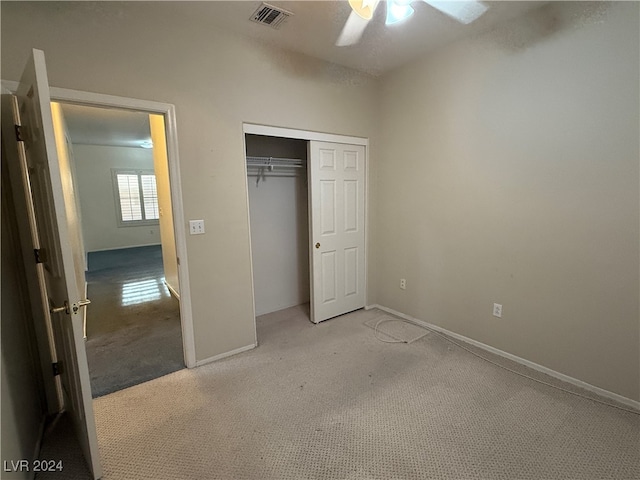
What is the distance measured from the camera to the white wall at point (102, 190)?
284 inches

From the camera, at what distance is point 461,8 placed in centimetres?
212

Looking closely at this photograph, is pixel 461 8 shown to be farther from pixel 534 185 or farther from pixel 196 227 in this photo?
pixel 196 227

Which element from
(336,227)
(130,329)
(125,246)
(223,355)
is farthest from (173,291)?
(125,246)

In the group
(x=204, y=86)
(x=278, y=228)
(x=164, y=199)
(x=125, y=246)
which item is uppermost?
(x=204, y=86)

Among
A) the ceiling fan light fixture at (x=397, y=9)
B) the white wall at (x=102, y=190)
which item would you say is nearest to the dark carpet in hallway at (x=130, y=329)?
the white wall at (x=102, y=190)

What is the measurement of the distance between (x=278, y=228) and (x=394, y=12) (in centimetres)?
239

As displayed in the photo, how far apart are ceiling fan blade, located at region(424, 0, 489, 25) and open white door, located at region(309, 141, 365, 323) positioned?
54.0 inches

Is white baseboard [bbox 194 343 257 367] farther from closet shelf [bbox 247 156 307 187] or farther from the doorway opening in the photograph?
closet shelf [bbox 247 156 307 187]

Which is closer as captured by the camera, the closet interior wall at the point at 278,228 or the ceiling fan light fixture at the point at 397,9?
the ceiling fan light fixture at the point at 397,9

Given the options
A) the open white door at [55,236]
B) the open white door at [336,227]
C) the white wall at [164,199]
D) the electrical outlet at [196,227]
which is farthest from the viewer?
the white wall at [164,199]

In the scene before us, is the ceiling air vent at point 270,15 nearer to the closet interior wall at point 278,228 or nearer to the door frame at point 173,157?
the door frame at point 173,157

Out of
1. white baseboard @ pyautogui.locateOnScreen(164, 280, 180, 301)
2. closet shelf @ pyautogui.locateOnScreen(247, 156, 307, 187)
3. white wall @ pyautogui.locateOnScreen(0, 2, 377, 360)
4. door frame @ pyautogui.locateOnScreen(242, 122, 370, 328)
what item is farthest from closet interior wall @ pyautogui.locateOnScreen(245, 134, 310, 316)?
white baseboard @ pyautogui.locateOnScreen(164, 280, 180, 301)

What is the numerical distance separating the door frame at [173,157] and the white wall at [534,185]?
217 cm

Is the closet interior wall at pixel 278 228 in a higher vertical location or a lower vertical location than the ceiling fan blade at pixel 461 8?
lower
